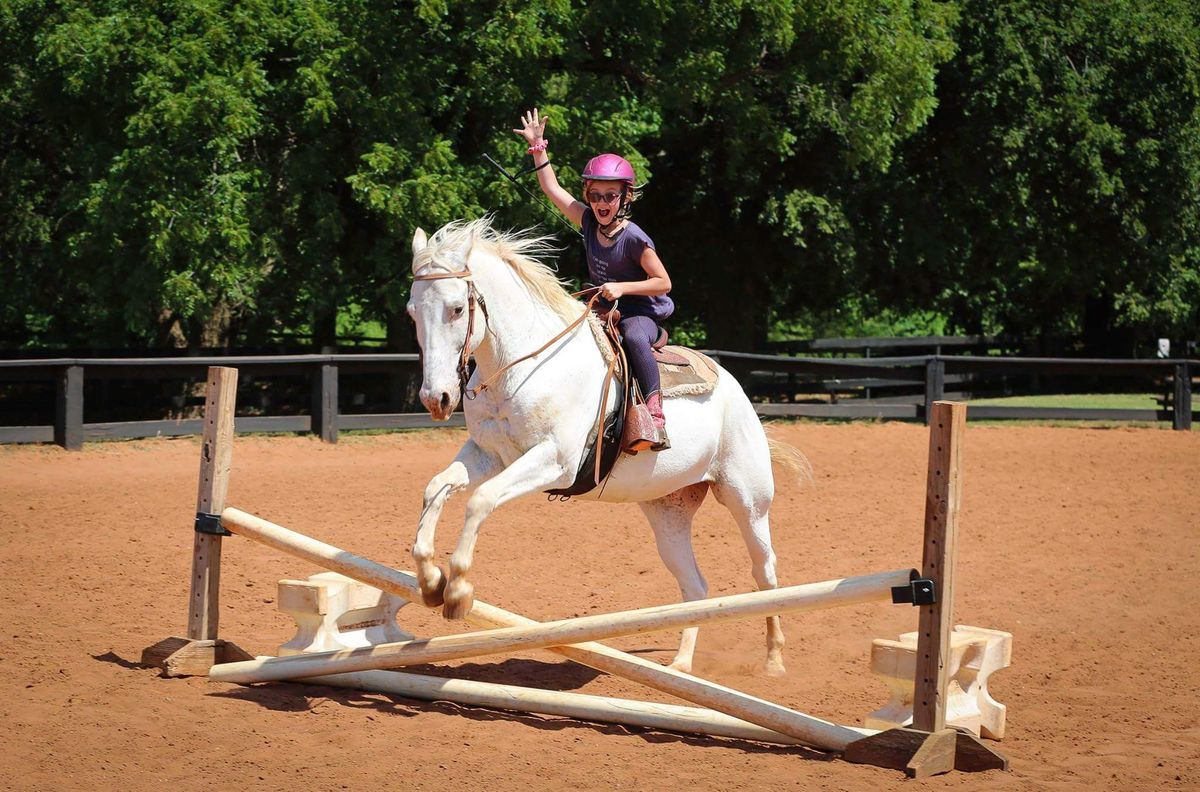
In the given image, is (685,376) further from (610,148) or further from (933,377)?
(933,377)

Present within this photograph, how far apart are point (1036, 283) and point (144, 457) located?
63.8 feet

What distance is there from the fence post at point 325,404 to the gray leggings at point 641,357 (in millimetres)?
9422

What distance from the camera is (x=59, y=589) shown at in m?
8.23

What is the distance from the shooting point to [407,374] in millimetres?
18094

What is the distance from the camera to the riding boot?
6.35 meters

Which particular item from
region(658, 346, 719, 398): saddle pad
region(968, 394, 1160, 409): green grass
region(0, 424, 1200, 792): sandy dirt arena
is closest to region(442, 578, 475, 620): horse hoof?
region(0, 424, 1200, 792): sandy dirt arena

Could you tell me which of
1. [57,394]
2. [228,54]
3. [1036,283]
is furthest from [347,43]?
[1036,283]

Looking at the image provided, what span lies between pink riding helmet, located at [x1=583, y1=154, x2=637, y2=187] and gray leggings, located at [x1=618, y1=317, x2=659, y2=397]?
764 mm

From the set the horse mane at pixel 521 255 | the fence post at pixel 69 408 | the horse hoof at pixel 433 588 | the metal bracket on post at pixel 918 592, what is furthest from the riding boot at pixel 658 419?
the fence post at pixel 69 408

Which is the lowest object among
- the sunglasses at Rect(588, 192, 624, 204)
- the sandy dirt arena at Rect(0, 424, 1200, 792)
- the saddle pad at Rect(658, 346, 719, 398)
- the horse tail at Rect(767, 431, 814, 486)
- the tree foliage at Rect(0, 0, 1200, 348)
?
the sandy dirt arena at Rect(0, 424, 1200, 792)

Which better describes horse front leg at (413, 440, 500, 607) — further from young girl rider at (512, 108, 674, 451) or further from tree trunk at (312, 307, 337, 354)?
tree trunk at (312, 307, 337, 354)

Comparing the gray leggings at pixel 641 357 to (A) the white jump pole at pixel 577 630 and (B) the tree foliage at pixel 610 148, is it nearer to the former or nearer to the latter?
(A) the white jump pole at pixel 577 630

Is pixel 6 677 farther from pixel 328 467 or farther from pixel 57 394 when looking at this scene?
pixel 57 394

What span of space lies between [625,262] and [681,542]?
5.59 ft
